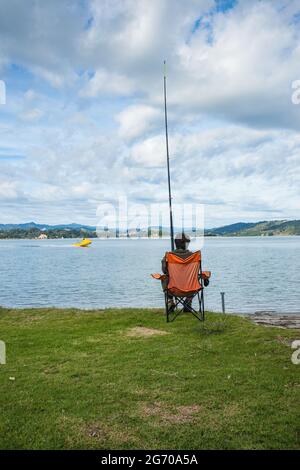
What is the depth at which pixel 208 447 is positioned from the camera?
427cm

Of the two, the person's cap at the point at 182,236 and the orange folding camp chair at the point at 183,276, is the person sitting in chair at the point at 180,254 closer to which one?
the person's cap at the point at 182,236

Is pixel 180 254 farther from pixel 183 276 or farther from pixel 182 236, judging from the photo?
pixel 182 236

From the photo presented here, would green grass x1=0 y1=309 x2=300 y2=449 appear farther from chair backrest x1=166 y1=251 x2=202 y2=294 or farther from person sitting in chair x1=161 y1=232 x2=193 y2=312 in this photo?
person sitting in chair x1=161 y1=232 x2=193 y2=312

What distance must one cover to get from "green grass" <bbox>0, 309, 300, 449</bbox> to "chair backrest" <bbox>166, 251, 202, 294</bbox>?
50.4 inches

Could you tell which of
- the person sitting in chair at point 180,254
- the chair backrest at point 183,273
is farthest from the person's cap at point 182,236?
the chair backrest at point 183,273

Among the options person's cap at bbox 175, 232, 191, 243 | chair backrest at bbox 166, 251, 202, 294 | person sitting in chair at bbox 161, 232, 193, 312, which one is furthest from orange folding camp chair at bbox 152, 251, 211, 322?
person's cap at bbox 175, 232, 191, 243

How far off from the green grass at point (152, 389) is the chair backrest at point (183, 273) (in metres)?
1.28

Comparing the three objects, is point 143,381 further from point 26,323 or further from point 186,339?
point 26,323

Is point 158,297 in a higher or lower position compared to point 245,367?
lower

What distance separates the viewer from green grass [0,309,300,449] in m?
4.51

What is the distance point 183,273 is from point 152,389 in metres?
5.10

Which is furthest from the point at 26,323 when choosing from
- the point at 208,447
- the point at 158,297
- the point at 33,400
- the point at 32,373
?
the point at 158,297
